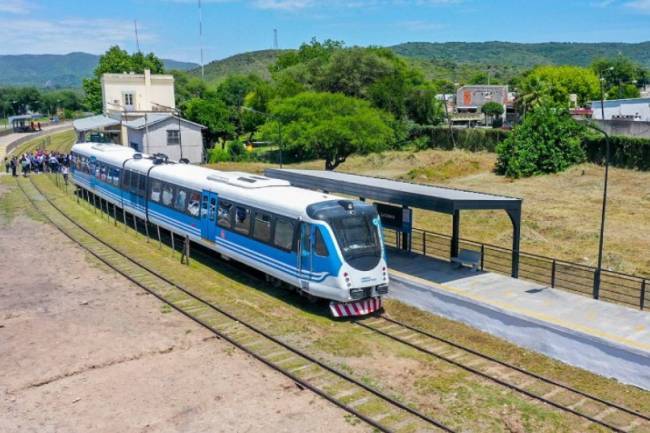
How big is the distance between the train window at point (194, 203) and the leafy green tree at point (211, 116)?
51160 millimetres

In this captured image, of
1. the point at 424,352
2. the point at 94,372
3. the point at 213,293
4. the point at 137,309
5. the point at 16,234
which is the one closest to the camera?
the point at 94,372

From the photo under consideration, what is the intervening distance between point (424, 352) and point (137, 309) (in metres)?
8.36

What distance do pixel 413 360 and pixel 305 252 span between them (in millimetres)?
4294

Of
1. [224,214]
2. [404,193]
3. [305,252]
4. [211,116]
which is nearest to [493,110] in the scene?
[211,116]

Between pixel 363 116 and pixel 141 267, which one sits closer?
pixel 141 267

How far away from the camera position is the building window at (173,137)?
181ft

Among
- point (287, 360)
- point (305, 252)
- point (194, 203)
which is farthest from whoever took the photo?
point (194, 203)

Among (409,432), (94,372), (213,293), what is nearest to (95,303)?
(213,293)

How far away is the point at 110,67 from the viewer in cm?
10512

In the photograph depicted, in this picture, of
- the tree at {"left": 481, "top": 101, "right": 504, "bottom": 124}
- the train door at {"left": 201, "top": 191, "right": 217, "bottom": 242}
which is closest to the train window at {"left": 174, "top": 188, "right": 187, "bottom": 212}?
the train door at {"left": 201, "top": 191, "right": 217, "bottom": 242}

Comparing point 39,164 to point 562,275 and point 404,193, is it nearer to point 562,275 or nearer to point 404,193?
point 404,193

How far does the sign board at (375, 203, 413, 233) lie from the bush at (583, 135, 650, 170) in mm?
33119

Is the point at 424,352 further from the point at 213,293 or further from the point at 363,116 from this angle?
the point at 363,116

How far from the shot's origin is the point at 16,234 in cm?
2797
